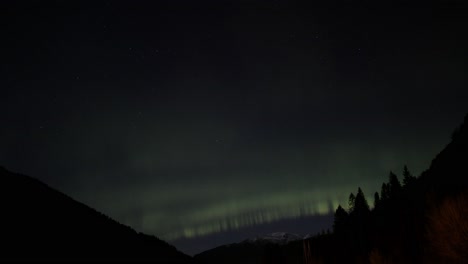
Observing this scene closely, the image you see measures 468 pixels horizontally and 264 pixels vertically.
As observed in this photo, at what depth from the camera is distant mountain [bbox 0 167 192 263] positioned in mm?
41469

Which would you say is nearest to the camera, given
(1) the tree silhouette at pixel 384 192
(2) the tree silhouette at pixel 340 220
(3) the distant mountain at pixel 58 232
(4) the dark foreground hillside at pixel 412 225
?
(3) the distant mountain at pixel 58 232

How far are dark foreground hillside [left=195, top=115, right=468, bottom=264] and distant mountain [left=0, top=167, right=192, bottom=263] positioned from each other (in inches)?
671

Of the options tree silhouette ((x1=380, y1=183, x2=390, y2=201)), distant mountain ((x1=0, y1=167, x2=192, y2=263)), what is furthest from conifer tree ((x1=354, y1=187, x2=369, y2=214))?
distant mountain ((x1=0, y1=167, x2=192, y2=263))

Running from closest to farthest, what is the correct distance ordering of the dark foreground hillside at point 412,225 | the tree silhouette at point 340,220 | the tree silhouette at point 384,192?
the dark foreground hillside at point 412,225, the tree silhouette at point 340,220, the tree silhouette at point 384,192

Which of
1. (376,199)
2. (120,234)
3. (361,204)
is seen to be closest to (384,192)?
(376,199)

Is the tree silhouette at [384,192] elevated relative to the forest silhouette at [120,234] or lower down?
elevated

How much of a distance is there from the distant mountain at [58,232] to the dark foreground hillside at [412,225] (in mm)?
17042

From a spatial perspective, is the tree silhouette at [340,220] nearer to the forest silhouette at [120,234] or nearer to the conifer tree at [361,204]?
the conifer tree at [361,204]

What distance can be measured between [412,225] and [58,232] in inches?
2038

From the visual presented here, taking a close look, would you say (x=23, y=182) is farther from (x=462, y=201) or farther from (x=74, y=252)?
(x=462, y=201)

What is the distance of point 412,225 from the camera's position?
63469 millimetres

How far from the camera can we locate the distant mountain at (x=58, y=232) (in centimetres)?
4147

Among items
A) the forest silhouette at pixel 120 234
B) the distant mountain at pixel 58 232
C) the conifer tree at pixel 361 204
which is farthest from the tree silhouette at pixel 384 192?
the distant mountain at pixel 58 232

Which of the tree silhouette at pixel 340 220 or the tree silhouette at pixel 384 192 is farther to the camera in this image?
the tree silhouette at pixel 384 192
